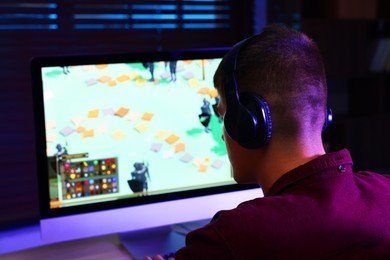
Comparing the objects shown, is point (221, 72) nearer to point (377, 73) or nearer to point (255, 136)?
point (255, 136)

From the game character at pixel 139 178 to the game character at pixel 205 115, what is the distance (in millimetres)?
189

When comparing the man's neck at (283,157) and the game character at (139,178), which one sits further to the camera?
the game character at (139,178)

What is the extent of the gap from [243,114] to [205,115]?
1.57 ft

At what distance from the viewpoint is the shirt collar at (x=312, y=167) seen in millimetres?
857

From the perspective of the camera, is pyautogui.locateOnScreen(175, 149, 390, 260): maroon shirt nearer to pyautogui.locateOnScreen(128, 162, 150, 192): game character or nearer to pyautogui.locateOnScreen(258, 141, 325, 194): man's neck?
pyautogui.locateOnScreen(258, 141, 325, 194): man's neck

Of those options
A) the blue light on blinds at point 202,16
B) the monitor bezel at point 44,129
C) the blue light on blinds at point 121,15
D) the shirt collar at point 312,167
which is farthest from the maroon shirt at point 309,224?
the blue light on blinds at point 202,16

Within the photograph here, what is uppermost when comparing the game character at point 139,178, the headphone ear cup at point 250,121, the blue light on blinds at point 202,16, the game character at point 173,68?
the blue light on blinds at point 202,16

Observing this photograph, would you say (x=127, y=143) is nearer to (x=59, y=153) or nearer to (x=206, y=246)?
(x=59, y=153)

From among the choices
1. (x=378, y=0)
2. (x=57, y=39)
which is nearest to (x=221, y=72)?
(x=57, y=39)

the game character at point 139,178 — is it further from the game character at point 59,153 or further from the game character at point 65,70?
the game character at point 65,70

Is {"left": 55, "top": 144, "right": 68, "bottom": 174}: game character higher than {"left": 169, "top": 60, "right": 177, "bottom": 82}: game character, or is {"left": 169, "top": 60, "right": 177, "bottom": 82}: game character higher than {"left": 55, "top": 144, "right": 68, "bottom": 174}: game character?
{"left": 169, "top": 60, "right": 177, "bottom": 82}: game character

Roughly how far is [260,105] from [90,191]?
1.87ft

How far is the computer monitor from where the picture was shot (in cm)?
125

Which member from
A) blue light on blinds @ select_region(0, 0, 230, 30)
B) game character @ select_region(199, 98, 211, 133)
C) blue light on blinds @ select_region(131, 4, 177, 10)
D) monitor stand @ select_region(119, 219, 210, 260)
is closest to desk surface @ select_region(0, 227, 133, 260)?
monitor stand @ select_region(119, 219, 210, 260)
